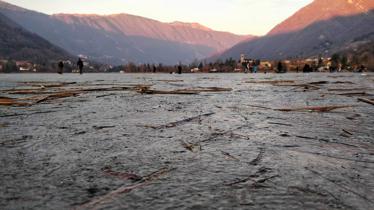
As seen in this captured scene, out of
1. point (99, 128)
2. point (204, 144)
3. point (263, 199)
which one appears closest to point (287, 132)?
point (204, 144)

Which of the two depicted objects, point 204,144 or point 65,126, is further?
→ point 65,126

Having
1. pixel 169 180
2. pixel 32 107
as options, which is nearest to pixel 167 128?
pixel 169 180

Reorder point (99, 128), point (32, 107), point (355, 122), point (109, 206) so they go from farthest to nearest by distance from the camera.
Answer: point (32, 107) → point (355, 122) → point (99, 128) → point (109, 206)

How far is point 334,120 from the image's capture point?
26.6 ft

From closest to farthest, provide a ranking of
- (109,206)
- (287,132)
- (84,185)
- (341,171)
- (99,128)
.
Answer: (109,206)
(84,185)
(341,171)
(287,132)
(99,128)

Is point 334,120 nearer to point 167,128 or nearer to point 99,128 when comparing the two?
point 167,128

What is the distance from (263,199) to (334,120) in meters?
5.54

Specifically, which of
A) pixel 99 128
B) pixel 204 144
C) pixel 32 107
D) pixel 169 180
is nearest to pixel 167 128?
pixel 99 128

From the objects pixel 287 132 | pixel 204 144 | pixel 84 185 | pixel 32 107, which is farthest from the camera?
pixel 32 107

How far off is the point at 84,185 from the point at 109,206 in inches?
24.8

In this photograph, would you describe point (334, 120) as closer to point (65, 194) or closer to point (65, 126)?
point (65, 126)

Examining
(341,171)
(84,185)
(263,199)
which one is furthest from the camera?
(341,171)

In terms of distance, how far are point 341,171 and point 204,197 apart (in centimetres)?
167

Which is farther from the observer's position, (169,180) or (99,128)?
(99,128)
